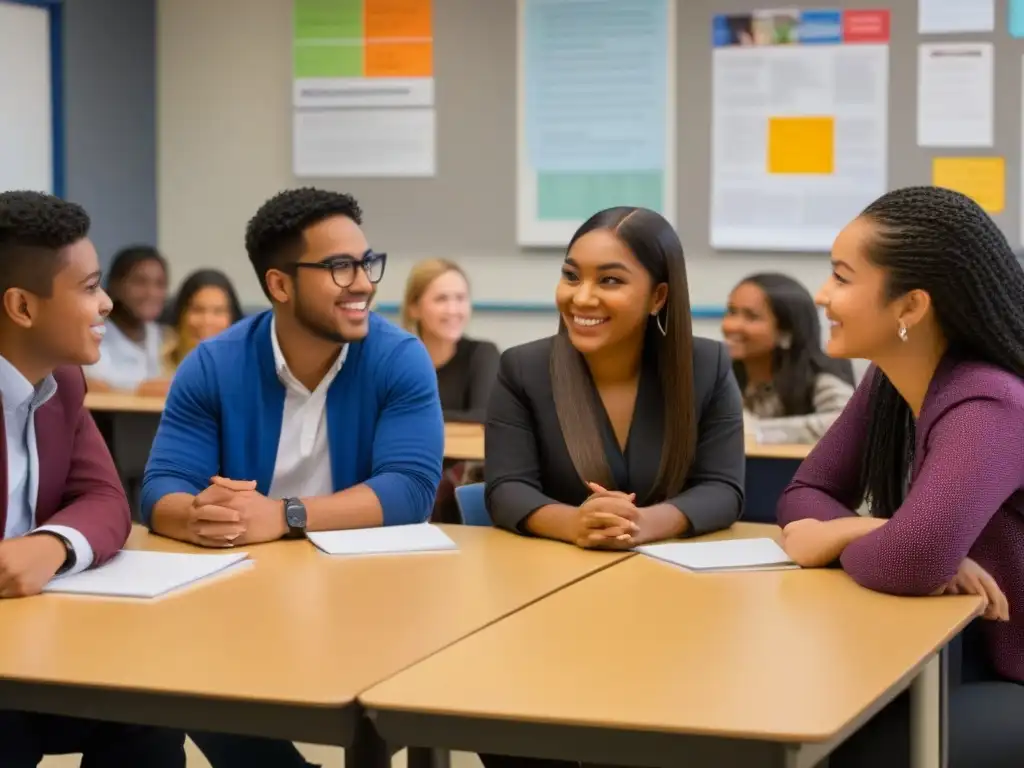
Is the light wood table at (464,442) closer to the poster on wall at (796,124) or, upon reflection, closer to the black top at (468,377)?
the black top at (468,377)

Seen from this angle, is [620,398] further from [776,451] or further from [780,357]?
[780,357]

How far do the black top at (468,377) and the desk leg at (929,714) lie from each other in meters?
2.84

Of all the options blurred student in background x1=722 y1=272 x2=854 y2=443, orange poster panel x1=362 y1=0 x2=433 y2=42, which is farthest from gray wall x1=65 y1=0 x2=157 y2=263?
blurred student in background x1=722 y1=272 x2=854 y2=443

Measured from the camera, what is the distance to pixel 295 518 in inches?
97.7

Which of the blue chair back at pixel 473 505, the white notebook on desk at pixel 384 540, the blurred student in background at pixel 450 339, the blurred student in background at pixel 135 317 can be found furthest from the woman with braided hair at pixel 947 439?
the blurred student in background at pixel 135 317

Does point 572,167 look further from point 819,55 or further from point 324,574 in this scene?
point 324,574

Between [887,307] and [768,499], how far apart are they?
71.7 inches

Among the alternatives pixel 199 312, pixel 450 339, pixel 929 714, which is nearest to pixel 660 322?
pixel 929 714

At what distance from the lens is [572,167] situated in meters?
5.90

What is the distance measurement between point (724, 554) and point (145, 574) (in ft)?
3.05

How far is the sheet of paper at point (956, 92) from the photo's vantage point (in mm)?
5441

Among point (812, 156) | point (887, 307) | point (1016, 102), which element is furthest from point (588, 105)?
point (887, 307)

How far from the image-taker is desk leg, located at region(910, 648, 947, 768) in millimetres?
1887

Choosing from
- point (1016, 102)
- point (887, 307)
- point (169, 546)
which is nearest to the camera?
point (887, 307)
